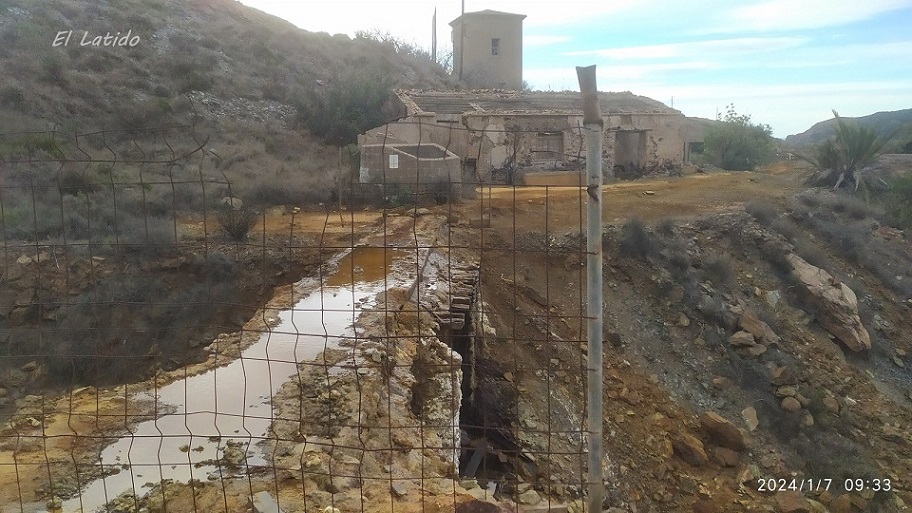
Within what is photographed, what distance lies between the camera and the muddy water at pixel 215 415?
4.12 metres

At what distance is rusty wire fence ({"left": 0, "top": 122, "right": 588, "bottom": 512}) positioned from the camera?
4078 millimetres

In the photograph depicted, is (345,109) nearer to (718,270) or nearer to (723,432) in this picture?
(718,270)

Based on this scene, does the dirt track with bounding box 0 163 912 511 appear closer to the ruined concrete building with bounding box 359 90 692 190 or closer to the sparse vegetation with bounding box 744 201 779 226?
the sparse vegetation with bounding box 744 201 779 226

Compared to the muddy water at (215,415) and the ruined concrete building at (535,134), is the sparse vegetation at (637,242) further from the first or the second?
the muddy water at (215,415)

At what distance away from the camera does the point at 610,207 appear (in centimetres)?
1563

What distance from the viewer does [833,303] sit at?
40.4 feet

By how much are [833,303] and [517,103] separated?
40.0 ft

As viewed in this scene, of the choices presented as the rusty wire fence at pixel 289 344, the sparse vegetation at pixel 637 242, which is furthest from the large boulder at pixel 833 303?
the rusty wire fence at pixel 289 344

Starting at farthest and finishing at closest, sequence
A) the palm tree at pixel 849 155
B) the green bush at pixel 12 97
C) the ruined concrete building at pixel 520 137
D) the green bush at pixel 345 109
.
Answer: the green bush at pixel 345 109
the green bush at pixel 12 97
the palm tree at pixel 849 155
the ruined concrete building at pixel 520 137

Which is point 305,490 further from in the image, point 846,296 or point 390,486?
point 846,296

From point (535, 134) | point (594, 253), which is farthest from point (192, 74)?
point (594, 253)

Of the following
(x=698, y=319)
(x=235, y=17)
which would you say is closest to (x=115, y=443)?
(x=698, y=319)

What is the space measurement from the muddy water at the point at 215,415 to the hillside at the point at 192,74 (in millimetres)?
9280

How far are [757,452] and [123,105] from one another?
22761 mm
